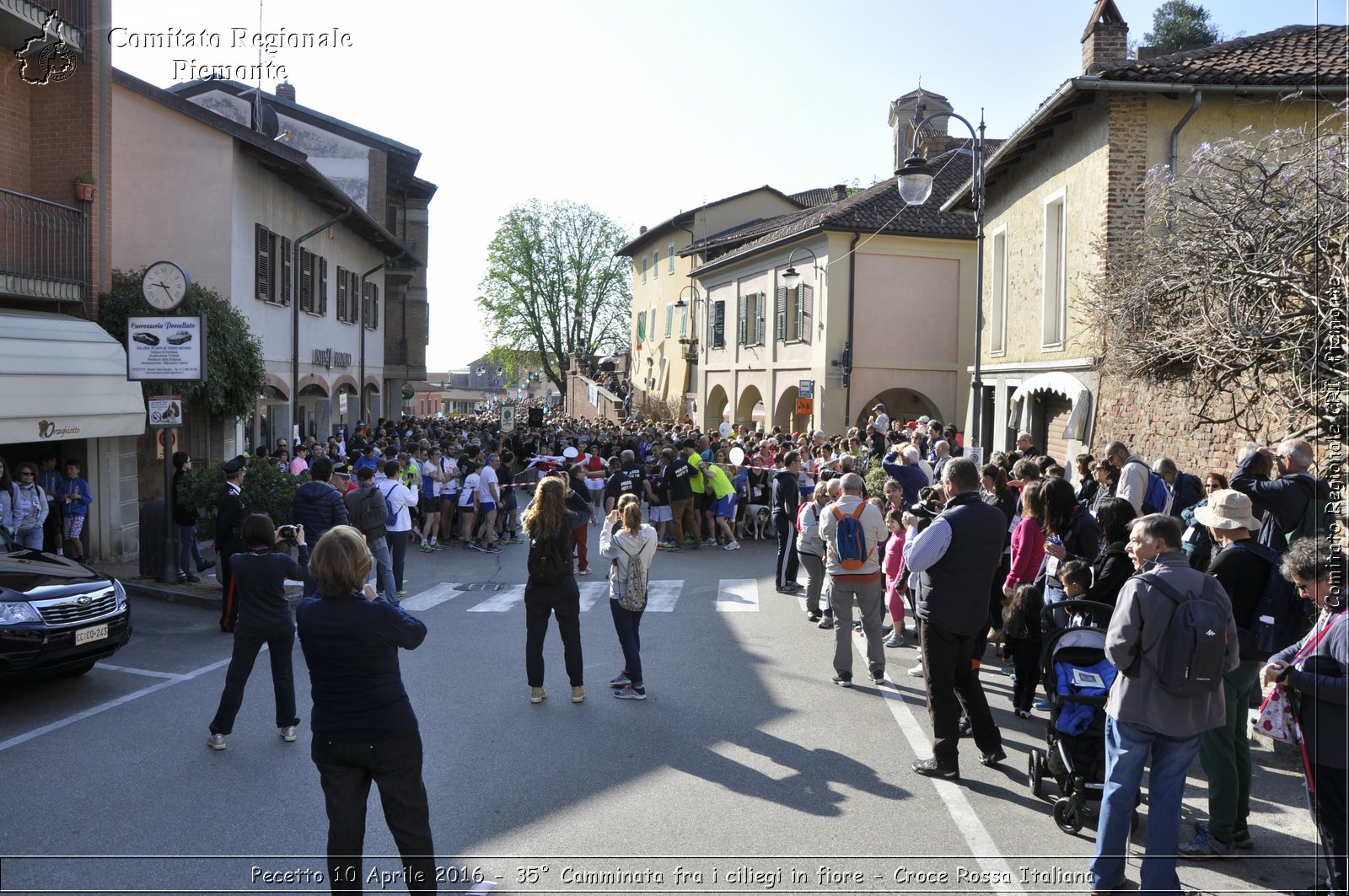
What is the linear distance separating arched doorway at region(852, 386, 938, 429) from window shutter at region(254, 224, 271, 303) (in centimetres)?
1749

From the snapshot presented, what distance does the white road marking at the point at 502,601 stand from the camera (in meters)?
12.5

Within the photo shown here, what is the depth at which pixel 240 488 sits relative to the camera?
12203mm

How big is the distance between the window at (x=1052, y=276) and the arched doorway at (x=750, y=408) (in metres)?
19.3

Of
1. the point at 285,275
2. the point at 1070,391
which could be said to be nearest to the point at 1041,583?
the point at 1070,391

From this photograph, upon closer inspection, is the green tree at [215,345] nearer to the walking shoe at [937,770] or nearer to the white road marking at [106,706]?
the white road marking at [106,706]

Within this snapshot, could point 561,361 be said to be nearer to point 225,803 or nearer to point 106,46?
point 106,46

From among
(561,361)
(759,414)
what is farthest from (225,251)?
(561,361)

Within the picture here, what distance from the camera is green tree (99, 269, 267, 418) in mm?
15430

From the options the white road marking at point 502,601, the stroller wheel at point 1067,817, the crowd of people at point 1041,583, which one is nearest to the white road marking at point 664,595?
the crowd of people at point 1041,583

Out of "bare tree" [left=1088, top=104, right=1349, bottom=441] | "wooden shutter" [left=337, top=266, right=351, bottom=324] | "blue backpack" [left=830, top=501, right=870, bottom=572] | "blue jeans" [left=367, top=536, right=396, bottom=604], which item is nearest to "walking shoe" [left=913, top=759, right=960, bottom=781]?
"blue backpack" [left=830, top=501, right=870, bottom=572]

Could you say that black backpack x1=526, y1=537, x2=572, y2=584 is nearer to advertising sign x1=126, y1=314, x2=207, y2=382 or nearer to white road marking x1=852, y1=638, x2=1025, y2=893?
white road marking x1=852, y1=638, x2=1025, y2=893

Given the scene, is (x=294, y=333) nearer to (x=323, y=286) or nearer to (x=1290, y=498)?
(x=323, y=286)

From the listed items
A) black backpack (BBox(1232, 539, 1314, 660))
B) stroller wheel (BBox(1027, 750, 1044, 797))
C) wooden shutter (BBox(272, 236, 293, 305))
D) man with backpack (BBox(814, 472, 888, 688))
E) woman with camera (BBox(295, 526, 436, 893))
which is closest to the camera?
woman with camera (BBox(295, 526, 436, 893))

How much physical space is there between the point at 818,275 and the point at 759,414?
27.6 ft
